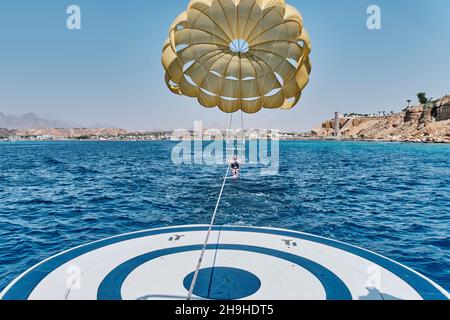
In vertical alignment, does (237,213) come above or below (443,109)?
below

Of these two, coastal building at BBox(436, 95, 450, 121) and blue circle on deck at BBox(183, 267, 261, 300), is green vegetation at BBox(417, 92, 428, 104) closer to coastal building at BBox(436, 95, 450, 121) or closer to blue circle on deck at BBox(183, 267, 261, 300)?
coastal building at BBox(436, 95, 450, 121)

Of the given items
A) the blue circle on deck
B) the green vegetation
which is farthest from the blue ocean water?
the green vegetation

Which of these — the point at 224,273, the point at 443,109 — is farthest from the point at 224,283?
the point at 443,109

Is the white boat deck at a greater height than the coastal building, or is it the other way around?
the coastal building

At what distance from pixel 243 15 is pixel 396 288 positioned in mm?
14513

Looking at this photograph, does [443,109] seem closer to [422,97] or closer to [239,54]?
[422,97]

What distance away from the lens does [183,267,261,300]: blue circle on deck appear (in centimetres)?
670

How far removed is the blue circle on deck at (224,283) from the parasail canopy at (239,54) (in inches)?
483

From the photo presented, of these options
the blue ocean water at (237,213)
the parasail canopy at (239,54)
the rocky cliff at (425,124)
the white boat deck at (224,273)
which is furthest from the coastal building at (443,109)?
the white boat deck at (224,273)

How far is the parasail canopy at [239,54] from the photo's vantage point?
641 inches

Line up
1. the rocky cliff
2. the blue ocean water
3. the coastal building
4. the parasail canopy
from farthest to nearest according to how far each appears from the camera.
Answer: the coastal building → the rocky cliff → the parasail canopy → the blue ocean water

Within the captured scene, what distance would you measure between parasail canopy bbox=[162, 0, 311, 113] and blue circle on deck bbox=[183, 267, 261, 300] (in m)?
12.3

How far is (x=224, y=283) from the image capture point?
725 centimetres

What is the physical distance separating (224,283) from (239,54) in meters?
15.8
